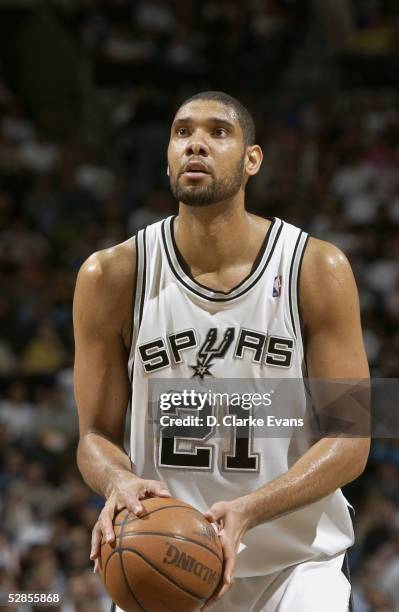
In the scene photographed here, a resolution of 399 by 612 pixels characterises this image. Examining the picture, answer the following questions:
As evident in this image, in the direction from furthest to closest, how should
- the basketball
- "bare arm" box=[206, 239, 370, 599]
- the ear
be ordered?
the ear, "bare arm" box=[206, 239, 370, 599], the basketball

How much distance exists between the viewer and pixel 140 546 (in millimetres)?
3330

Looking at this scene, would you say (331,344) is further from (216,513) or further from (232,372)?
(216,513)

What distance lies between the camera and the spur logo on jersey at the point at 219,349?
3.93 m

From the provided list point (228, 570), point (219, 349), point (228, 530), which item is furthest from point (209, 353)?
point (228, 570)

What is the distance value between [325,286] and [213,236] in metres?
0.48

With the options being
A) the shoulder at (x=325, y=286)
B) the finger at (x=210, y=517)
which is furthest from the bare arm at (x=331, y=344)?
the finger at (x=210, y=517)

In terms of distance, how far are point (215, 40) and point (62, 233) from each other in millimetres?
3788

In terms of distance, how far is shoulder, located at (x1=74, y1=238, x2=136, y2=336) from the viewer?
4.03m

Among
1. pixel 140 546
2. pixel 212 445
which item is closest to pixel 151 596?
pixel 140 546

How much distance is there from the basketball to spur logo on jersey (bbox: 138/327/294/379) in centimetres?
69

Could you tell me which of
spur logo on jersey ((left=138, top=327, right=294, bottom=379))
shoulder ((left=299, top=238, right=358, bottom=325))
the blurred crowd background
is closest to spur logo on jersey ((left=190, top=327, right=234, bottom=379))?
spur logo on jersey ((left=138, top=327, right=294, bottom=379))

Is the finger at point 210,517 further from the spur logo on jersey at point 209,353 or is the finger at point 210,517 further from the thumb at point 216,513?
the spur logo on jersey at point 209,353

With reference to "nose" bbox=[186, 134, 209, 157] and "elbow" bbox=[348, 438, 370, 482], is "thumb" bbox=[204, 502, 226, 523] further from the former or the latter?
"nose" bbox=[186, 134, 209, 157]

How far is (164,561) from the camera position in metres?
3.31
